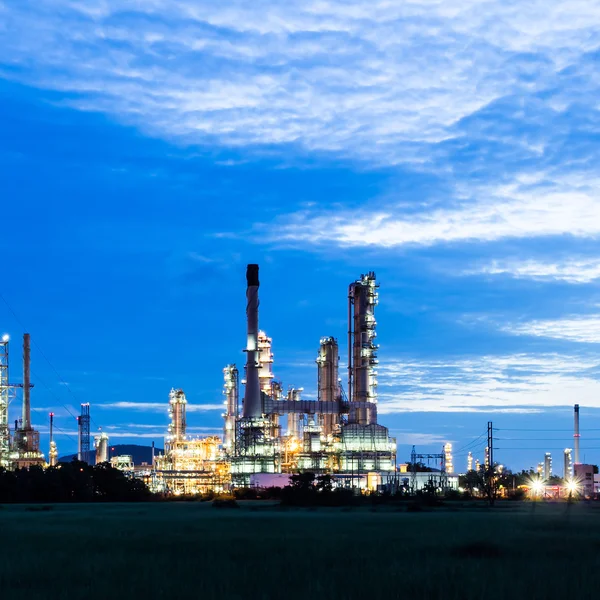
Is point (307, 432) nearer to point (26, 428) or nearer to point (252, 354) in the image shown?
point (252, 354)

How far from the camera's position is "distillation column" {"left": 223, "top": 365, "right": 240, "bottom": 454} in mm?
188000

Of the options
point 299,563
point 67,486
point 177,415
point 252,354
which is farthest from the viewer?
point 177,415

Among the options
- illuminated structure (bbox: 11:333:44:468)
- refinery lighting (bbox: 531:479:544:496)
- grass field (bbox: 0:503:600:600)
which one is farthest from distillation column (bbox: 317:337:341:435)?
grass field (bbox: 0:503:600:600)

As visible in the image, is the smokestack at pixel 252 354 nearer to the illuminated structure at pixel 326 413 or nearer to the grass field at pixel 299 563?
the illuminated structure at pixel 326 413

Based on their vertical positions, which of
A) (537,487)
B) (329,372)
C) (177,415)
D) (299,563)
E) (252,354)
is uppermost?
(252,354)

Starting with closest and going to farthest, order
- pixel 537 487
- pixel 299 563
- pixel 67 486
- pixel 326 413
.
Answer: pixel 299 563 < pixel 67 486 < pixel 537 487 < pixel 326 413

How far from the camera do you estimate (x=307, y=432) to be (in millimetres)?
179375

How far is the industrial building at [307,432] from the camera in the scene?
537ft

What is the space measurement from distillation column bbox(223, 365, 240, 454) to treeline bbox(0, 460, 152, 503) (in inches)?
2626

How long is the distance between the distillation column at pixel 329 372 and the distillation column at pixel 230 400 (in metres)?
17.7

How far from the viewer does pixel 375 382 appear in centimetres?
17162

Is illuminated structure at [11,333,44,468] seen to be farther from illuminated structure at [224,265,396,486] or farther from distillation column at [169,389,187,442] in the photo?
illuminated structure at [224,265,396,486]

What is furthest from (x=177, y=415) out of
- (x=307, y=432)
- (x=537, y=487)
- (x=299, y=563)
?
(x=299, y=563)

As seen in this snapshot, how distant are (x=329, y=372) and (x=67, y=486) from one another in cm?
7776
